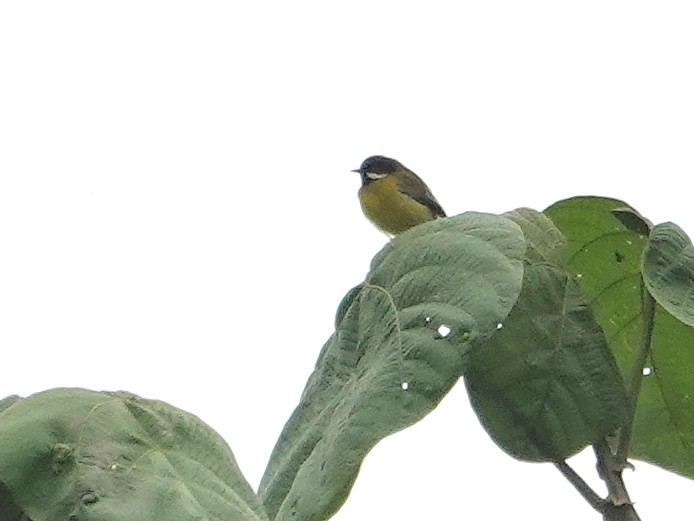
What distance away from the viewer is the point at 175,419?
106cm

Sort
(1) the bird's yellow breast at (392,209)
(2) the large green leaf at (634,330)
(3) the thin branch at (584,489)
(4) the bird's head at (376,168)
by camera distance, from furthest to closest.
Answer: (4) the bird's head at (376,168)
(1) the bird's yellow breast at (392,209)
(2) the large green leaf at (634,330)
(3) the thin branch at (584,489)

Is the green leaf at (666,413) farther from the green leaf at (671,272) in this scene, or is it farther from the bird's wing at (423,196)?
the bird's wing at (423,196)

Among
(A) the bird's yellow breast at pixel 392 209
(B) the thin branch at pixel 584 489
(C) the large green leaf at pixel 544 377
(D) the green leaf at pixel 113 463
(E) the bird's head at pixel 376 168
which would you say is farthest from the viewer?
(E) the bird's head at pixel 376 168

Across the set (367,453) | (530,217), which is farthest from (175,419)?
(530,217)

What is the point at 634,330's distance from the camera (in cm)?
178

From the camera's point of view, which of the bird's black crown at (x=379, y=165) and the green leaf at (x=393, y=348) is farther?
the bird's black crown at (x=379, y=165)

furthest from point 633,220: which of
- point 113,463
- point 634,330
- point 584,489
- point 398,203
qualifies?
A: point 398,203

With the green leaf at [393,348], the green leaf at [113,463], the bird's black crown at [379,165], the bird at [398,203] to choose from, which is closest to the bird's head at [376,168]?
the bird's black crown at [379,165]

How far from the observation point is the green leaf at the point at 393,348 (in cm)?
127

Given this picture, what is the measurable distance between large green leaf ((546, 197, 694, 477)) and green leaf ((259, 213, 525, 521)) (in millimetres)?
304

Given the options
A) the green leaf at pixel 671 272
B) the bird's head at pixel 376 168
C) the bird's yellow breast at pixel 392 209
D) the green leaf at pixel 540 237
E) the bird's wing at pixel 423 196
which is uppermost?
the bird's head at pixel 376 168

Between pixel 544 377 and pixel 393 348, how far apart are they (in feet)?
0.83

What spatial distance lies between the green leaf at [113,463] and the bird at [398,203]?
3.39 m

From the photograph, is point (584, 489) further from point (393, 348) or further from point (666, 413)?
point (666, 413)
